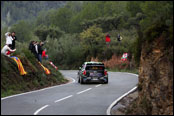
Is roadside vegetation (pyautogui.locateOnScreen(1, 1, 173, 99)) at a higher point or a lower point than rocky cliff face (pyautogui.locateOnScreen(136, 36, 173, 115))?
higher

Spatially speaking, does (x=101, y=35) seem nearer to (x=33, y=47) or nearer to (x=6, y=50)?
(x=33, y=47)

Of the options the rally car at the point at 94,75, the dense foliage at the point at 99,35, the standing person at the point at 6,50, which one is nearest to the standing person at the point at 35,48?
the standing person at the point at 6,50

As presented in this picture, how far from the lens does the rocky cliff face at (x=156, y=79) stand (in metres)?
11.2

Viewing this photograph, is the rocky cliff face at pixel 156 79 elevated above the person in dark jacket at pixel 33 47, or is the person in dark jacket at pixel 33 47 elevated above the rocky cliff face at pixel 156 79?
the person in dark jacket at pixel 33 47

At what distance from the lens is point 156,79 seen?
12000 mm

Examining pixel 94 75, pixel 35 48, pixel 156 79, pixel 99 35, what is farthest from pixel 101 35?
pixel 156 79

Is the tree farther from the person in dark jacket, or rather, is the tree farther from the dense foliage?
the person in dark jacket

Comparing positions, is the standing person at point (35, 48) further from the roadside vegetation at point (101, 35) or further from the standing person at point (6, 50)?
the standing person at point (6, 50)

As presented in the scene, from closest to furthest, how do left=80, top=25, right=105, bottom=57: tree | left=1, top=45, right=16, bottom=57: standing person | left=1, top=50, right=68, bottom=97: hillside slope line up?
left=1, top=50, right=68, bottom=97: hillside slope, left=1, top=45, right=16, bottom=57: standing person, left=80, top=25, right=105, bottom=57: tree

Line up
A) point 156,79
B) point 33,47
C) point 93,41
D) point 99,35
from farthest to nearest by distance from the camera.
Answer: point 99,35 → point 93,41 → point 33,47 → point 156,79

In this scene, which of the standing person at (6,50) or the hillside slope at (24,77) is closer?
the hillside slope at (24,77)

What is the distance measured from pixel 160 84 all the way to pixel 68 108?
3.93 meters

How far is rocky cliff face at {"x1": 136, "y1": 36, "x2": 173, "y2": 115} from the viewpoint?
1119 cm

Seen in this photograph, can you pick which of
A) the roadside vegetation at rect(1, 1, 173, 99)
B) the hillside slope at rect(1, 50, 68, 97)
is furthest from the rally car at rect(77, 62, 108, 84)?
the roadside vegetation at rect(1, 1, 173, 99)
